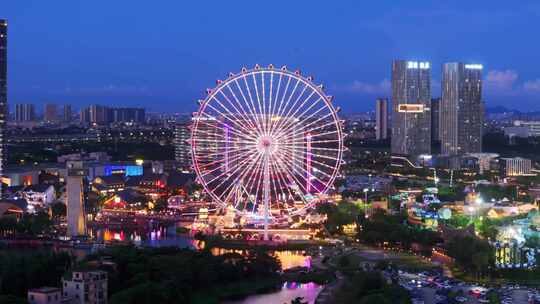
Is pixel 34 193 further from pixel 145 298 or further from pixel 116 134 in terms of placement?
pixel 116 134

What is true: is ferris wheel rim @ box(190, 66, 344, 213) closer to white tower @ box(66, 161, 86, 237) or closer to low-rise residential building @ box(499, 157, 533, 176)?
white tower @ box(66, 161, 86, 237)

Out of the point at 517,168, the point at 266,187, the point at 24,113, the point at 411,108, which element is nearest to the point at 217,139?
the point at 266,187

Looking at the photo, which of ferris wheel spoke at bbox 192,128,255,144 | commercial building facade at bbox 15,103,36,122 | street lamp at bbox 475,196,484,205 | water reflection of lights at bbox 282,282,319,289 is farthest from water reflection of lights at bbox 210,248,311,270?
commercial building facade at bbox 15,103,36,122

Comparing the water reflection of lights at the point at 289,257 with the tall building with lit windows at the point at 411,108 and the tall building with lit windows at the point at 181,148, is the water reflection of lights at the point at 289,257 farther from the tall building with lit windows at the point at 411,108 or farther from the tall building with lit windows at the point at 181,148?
the tall building with lit windows at the point at 411,108

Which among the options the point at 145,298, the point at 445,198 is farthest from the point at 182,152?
the point at 145,298

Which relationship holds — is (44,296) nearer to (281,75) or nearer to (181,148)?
(281,75)

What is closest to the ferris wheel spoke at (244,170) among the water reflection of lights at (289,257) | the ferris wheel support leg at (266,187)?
the ferris wheel support leg at (266,187)
